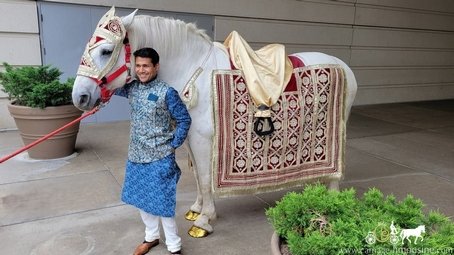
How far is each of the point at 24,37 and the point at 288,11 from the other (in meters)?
5.39

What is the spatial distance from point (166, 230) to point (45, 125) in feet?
9.17

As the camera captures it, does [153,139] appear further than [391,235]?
Yes

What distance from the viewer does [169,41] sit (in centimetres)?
272

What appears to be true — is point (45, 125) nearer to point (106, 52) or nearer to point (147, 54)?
point (106, 52)

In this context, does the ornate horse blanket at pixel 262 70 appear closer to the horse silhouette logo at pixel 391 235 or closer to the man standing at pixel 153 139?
the man standing at pixel 153 139

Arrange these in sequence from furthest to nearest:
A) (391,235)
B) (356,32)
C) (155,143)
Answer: (356,32), (155,143), (391,235)

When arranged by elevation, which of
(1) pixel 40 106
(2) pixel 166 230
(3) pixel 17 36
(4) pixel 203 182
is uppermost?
(3) pixel 17 36

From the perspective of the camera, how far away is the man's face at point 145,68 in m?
2.32

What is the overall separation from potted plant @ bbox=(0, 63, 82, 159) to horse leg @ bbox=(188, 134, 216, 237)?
2.52m

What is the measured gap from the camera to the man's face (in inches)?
91.2

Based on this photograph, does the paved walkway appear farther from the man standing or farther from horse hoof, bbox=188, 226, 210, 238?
the man standing

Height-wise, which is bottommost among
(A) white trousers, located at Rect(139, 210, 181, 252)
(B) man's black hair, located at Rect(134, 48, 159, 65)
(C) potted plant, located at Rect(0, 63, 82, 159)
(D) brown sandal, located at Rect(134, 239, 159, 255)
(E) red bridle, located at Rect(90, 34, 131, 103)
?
(D) brown sandal, located at Rect(134, 239, 159, 255)

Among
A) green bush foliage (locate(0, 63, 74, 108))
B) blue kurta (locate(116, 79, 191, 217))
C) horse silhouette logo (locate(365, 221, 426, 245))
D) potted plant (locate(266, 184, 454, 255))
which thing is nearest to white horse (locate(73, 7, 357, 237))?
blue kurta (locate(116, 79, 191, 217))

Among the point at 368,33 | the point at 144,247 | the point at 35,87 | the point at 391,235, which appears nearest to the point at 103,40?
the point at 144,247
